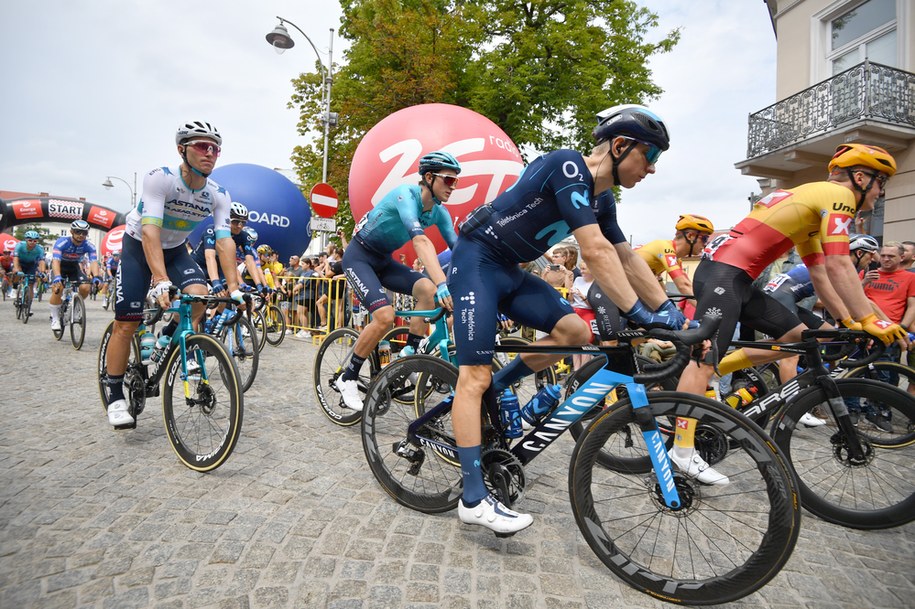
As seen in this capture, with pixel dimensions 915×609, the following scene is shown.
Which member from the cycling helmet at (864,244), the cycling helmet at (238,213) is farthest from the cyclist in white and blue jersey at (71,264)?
the cycling helmet at (864,244)

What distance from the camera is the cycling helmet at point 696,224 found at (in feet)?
16.8

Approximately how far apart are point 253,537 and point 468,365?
1347mm

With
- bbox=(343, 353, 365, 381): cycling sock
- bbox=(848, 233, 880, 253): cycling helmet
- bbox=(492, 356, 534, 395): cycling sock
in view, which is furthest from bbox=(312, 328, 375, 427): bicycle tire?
bbox=(848, 233, 880, 253): cycling helmet

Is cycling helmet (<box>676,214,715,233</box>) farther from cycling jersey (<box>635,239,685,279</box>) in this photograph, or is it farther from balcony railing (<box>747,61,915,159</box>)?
balcony railing (<box>747,61,915,159</box>)

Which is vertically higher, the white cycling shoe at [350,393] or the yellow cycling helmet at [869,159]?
the yellow cycling helmet at [869,159]

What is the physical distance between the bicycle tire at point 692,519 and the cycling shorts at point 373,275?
2276mm

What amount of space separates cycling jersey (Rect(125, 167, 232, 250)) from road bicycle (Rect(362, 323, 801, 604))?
2123 mm

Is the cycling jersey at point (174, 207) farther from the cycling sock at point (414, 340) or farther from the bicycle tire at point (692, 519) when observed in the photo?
the bicycle tire at point (692, 519)

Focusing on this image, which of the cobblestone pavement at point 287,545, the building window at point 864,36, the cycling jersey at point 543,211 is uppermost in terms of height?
the building window at point 864,36

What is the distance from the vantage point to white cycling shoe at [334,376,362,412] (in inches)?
171

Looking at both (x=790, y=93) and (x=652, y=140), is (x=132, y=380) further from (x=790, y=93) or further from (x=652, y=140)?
(x=790, y=93)

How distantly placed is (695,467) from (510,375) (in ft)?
3.66

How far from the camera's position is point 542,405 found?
2.59 metres

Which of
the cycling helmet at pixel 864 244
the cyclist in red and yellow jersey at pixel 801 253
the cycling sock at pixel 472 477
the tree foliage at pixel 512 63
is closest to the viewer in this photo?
the cycling sock at pixel 472 477
